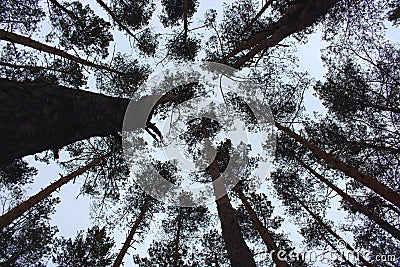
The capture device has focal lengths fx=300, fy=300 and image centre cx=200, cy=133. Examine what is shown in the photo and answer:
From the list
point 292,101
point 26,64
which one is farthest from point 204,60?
point 26,64

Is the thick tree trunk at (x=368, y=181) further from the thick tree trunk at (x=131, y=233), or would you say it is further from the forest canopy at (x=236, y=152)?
the thick tree trunk at (x=131, y=233)

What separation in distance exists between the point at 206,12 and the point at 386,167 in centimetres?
723

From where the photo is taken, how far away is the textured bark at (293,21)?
21.2ft

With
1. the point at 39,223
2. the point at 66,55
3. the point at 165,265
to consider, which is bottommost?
the point at 165,265

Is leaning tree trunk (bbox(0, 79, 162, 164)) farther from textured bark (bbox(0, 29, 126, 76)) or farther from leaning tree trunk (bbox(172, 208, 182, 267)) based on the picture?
leaning tree trunk (bbox(172, 208, 182, 267))

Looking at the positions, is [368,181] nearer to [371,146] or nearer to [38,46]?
[371,146]

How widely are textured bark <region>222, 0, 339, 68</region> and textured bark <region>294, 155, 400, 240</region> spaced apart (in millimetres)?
4202

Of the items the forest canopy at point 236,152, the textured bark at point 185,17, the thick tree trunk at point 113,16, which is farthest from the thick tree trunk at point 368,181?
the thick tree trunk at point 113,16

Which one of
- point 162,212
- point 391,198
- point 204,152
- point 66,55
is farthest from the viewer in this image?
point 204,152

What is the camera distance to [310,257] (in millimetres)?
9578

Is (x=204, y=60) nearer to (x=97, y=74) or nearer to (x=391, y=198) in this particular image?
(x=97, y=74)

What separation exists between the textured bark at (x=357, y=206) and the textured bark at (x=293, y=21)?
420 cm

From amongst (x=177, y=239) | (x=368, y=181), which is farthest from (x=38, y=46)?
(x=368, y=181)

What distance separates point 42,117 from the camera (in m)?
3.22
